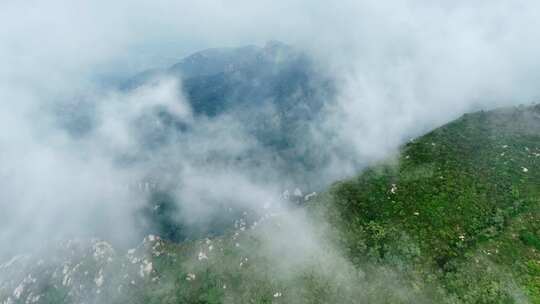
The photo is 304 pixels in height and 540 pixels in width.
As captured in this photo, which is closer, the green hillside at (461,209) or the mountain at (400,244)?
the green hillside at (461,209)

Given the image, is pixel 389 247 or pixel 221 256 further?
pixel 221 256

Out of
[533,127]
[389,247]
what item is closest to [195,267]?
[389,247]

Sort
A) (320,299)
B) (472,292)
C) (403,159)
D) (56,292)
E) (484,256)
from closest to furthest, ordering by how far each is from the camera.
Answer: (472,292), (484,256), (320,299), (403,159), (56,292)

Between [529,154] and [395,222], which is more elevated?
[529,154]

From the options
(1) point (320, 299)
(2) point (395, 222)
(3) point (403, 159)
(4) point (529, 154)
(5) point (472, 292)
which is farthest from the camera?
(3) point (403, 159)

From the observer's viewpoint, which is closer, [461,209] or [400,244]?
[400,244]

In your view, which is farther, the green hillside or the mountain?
the mountain

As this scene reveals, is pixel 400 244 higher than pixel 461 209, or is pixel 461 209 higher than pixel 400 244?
pixel 461 209

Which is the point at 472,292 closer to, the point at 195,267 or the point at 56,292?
the point at 195,267
